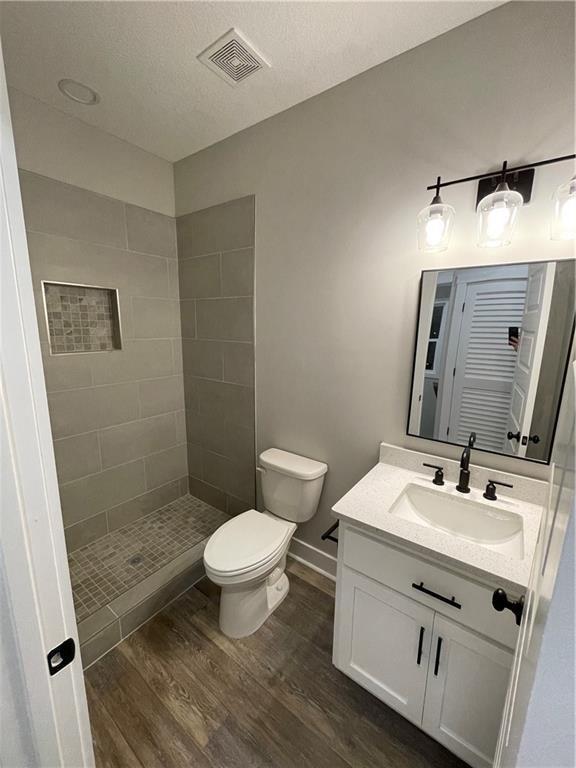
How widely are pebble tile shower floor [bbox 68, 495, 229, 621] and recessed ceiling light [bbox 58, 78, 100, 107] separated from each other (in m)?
2.50

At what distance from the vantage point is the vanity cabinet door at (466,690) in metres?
0.93

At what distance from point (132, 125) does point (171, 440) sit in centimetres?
200

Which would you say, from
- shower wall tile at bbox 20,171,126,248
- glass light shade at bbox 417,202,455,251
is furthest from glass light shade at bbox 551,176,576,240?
shower wall tile at bbox 20,171,126,248

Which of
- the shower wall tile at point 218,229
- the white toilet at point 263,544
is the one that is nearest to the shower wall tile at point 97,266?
the shower wall tile at point 218,229

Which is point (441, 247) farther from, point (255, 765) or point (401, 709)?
point (255, 765)

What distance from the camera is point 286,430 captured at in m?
1.93

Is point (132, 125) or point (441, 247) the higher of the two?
point (132, 125)

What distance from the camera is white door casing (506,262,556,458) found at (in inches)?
45.1

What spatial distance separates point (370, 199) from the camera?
4.81 feet

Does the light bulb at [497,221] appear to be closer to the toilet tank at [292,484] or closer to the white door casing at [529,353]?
the white door casing at [529,353]

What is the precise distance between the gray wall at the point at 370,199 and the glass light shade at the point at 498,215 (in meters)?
0.08

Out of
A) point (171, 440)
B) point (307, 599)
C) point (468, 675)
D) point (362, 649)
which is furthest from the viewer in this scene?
→ point (171, 440)

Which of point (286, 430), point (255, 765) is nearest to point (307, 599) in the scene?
point (255, 765)

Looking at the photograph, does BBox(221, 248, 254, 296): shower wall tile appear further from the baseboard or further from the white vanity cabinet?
the baseboard
